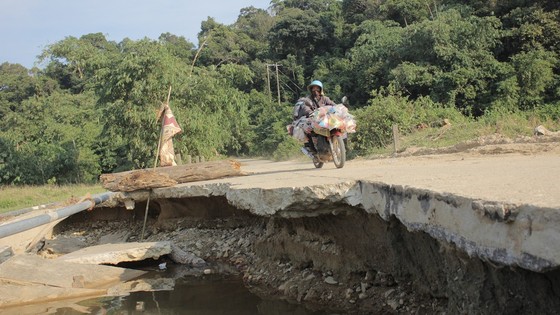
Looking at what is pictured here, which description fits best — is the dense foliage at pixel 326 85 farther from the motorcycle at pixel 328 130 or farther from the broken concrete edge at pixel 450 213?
the broken concrete edge at pixel 450 213

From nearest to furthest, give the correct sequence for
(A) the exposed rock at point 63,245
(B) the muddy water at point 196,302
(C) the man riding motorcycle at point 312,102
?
(B) the muddy water at point 196,302
(C) the man riding motorcycle at point 312,102
(A) the exposed rock at point 63,245

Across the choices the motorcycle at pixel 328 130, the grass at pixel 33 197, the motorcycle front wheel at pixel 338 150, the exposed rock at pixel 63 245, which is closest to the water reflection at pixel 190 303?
the motorcycle front wheel at pixel 338 150

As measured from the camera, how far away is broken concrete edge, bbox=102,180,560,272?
219 cm

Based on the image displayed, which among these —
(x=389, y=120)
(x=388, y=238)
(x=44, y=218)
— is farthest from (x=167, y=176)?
(x=389, y=120)

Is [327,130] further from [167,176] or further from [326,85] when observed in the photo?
[326,85]

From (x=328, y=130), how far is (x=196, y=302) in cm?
278

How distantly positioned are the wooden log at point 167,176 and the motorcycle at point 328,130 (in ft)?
4.73

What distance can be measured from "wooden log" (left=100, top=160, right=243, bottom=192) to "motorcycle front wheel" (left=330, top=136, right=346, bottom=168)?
6.43 ft

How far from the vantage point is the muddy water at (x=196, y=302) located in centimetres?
488

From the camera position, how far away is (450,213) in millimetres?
2920

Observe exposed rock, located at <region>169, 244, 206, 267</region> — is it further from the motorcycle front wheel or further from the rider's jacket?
the rider's jacket

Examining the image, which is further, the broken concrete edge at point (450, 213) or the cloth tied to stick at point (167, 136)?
the cloth tied to stick at point (167, 136)

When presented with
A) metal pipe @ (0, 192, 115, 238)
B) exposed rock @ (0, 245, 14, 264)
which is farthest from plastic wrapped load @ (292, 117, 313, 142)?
exposed rock @ (0, 245, 14, 264)

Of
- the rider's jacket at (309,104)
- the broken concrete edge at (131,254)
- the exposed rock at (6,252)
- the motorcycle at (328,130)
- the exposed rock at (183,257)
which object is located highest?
the rider's jacket at (309,104)
